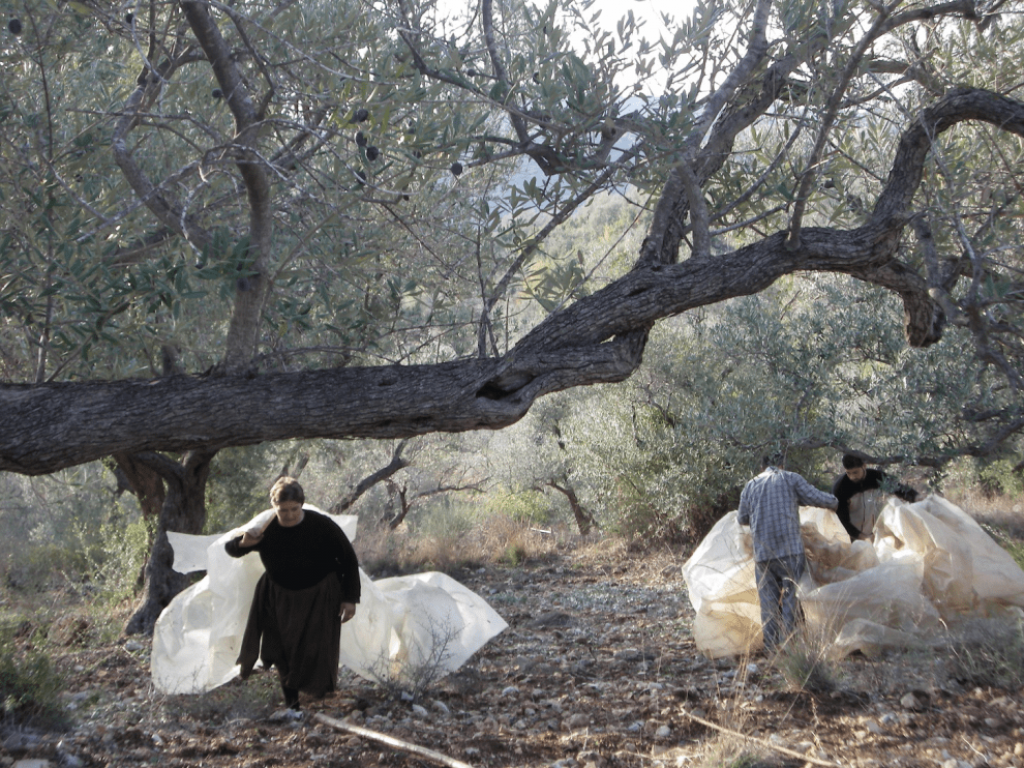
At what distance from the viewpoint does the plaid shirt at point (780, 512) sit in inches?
223

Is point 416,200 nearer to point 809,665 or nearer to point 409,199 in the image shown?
point 409,199

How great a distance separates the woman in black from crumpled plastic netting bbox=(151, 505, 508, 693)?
0.67ft

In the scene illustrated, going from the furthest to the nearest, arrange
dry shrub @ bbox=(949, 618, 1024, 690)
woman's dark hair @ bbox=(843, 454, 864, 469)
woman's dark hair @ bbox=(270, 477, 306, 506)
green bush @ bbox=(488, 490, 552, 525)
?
1. green bush @ bbox=(488, 490, 552, 525)
2. woman's dark hair @ bbox=(843, 454, 864, 469)
3. woman's dark hair @ bbox=(270, 477, 306, 506)
4. dry shrub @ bbox=(949, 618, 1024, 690)

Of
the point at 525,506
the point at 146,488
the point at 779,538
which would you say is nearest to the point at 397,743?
the point at 779,538

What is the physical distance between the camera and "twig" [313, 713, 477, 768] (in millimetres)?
3656

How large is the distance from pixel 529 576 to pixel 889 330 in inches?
235

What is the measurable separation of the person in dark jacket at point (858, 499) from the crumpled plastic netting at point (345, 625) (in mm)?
3154

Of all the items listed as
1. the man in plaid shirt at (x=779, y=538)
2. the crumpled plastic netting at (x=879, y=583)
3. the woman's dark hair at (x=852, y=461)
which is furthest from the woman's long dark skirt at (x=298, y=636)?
the woman's dark hair at (x=852, y=461)

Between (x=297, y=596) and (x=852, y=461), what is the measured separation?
Result: 4.20 m

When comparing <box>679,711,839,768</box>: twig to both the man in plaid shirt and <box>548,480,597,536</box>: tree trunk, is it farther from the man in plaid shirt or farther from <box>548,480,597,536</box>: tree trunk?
<box>548,480,597,536</box>: tree trunk

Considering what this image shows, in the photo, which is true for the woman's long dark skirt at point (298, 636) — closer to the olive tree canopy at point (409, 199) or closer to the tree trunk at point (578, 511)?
the olive tree canopy at point (409, 199)

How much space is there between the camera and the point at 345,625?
5.56 m

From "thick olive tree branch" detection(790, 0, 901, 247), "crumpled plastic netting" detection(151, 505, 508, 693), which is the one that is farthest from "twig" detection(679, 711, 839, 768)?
"thick olive tree branch" detection(790, 0, 901, 247)

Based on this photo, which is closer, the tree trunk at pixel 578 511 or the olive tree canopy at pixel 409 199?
the olive tree canopy at pixel 409 199
